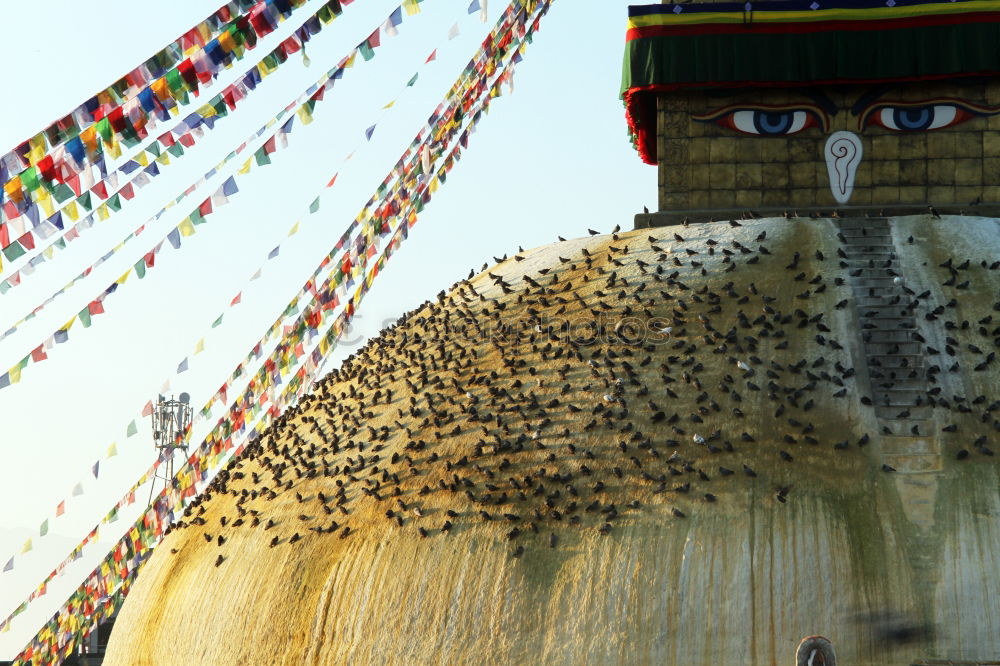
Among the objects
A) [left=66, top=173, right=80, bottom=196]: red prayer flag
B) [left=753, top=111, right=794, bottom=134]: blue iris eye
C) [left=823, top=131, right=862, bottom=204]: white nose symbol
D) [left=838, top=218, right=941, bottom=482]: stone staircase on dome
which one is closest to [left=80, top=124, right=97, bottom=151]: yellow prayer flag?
[left=66, top=173, right=80, bottom=196]: red prayer flag

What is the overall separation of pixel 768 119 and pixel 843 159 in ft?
3.53

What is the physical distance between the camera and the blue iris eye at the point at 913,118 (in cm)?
1659

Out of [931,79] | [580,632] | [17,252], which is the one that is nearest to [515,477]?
[580,632]

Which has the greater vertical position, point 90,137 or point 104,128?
point 104,128

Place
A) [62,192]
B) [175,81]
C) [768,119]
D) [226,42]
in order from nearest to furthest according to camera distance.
Answer: [62,192] < [175,81] < [226,42] < [768,119]

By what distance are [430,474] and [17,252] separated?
16.2 feet

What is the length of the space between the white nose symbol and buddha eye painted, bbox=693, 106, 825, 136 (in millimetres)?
324

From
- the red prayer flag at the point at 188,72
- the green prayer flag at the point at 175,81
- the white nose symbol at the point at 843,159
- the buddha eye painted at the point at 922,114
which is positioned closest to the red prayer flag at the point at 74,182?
the green prayer flag at the point at 175,81

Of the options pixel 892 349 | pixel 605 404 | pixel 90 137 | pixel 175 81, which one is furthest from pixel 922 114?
pixel 90 137

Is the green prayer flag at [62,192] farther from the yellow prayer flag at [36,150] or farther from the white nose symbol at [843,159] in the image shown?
the white nose symbol at [843,159]

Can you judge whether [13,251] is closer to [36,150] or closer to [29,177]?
[29,177]

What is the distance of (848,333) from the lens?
13.4 m

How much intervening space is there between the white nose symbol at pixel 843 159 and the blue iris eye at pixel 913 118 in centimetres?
56

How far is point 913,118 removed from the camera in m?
16.6
